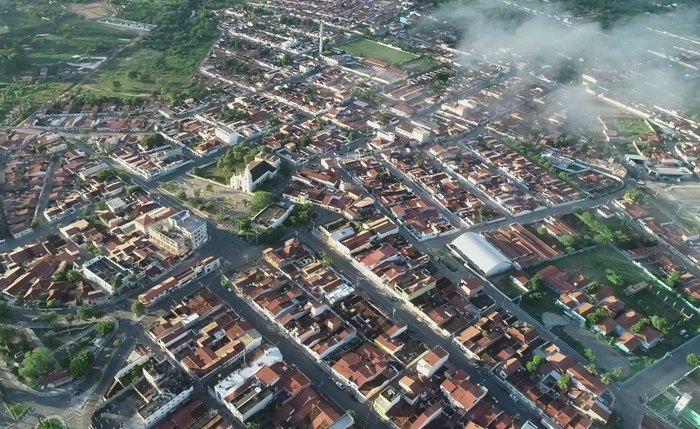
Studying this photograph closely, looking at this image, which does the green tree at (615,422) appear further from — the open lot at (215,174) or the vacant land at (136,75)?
the vacant land at (136,75)

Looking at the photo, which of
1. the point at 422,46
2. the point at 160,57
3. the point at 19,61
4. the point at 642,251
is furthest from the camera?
the point at 422,46

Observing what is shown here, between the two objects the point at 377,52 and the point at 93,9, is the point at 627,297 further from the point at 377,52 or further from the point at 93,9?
the point at 93,9

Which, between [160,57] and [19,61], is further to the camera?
[160,57]

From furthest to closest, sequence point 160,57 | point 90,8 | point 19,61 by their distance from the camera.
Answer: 1. point 90,8
2. point 160,57
3. point 19,61

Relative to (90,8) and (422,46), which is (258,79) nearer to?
(422,46)

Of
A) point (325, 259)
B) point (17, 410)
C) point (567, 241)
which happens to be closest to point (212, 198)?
point (325, 259)

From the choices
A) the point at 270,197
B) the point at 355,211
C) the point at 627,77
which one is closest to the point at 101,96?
the point at 270,197
